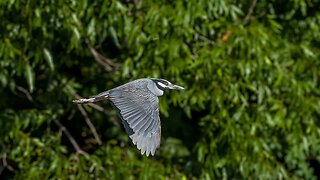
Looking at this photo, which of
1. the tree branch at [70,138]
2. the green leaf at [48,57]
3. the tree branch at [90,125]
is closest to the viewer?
the green leaf at [48,57]

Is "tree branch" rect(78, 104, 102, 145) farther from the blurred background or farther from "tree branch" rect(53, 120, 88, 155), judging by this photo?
"tree branch" rect(53, 120, 88, 155)

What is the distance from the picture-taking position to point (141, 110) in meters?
4.24

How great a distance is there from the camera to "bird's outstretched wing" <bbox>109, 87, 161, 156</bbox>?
3990 millimetres

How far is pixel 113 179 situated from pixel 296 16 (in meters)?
1.68

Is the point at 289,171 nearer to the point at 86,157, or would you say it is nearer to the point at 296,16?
the point at 296,16

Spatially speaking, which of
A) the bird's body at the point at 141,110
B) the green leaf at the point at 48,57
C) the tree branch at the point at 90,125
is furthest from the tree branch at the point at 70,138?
the bird's body at the point at 141,110

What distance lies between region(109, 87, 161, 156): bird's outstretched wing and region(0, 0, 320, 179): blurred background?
1131 millimetres

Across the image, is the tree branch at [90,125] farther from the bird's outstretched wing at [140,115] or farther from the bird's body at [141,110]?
the bird's outstretched wing at [140,115]

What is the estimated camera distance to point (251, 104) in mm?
6137

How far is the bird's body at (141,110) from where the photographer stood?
13.1 feet

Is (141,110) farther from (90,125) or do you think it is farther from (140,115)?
(90,125)

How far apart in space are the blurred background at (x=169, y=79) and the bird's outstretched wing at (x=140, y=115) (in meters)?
1.13

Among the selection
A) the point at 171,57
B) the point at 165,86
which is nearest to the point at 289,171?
the point at 171,57

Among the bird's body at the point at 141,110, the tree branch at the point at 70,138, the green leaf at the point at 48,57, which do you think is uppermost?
the bird's body at the point at 141,110
